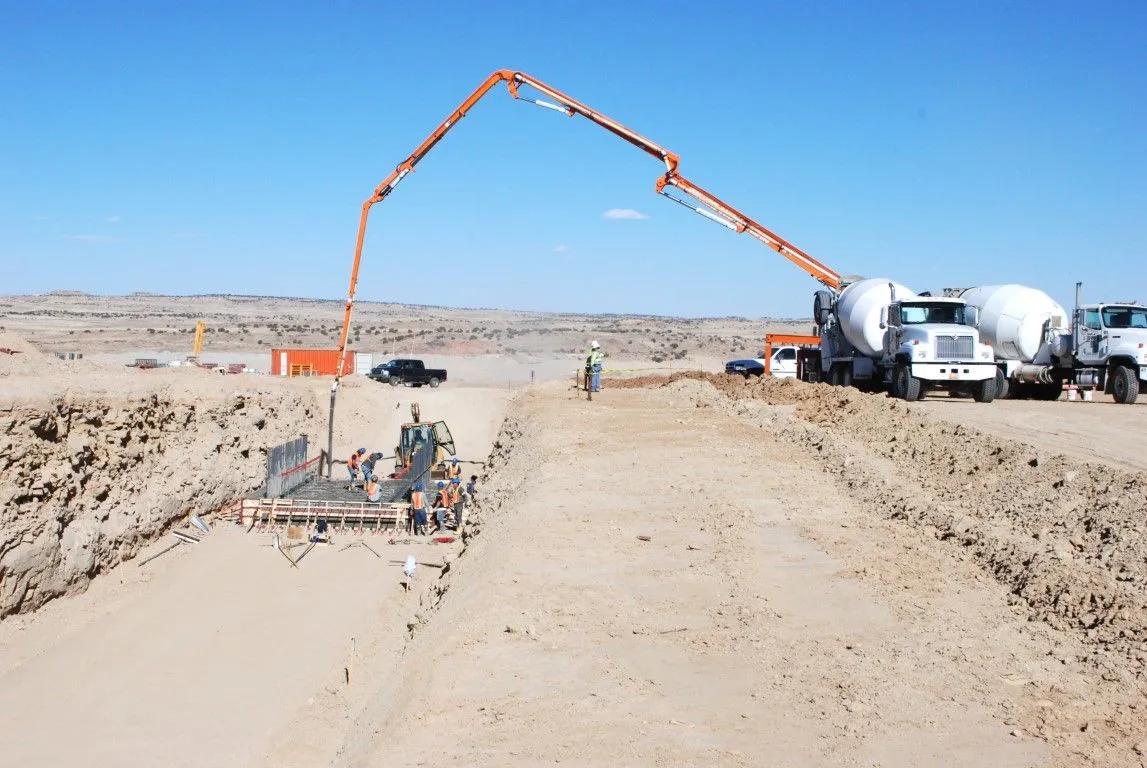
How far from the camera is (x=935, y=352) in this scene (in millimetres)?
24047

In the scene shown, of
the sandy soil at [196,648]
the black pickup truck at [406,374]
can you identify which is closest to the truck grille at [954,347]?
the sandy soil at [196,648]

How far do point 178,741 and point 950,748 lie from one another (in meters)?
8.10

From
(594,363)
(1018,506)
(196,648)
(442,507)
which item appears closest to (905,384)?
(594,363)

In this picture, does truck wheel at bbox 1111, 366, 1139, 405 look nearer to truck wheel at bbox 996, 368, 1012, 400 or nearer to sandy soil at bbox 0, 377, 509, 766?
truck wheel at bbox 996, 368, 1012, 400

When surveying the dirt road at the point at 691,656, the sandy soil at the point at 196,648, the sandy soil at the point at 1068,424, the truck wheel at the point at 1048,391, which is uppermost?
the truck wheel at the point at 1048,391

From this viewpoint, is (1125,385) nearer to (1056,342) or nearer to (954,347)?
(1056,342)

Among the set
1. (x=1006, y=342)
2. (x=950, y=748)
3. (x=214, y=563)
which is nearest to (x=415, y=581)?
(x=214, y=563)

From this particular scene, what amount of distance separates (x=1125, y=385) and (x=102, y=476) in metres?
23.3

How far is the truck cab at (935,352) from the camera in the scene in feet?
78.8

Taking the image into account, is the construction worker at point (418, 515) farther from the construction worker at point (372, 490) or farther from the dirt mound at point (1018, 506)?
the dirt mound at point (1018, 506)

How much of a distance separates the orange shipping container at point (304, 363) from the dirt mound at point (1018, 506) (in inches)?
1290

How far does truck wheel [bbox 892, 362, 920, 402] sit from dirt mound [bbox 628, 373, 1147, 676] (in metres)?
4.81

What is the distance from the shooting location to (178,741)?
34.5ft

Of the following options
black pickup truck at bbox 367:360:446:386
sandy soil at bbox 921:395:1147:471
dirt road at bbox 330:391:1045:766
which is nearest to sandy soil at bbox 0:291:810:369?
black pickup truck at bbox 367:360:446:386
